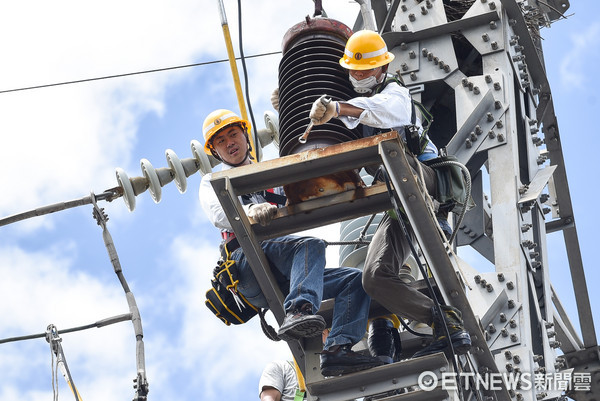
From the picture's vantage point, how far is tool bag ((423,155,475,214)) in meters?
7.84

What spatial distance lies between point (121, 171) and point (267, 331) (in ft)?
9.32

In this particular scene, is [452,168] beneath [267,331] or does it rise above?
above

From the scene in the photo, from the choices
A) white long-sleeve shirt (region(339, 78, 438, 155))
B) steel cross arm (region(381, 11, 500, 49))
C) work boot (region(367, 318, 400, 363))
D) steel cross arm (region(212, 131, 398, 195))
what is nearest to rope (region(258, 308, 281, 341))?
work boot (region(367, 318, 400, 363))

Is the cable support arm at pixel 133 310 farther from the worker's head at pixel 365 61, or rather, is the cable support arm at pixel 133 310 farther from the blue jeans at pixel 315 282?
the worker's head at pixel 365 61

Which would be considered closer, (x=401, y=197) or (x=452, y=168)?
(x=401, y=197)

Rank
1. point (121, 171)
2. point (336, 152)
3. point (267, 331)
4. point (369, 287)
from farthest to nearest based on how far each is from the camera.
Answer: point (121, 171) → point (267, 331) → point (369, 287) → point (336, 152)

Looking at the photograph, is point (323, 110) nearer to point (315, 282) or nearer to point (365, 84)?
point (365, 84)

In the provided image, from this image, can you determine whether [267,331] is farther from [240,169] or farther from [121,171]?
[121,171]

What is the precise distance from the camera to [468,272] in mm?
8367

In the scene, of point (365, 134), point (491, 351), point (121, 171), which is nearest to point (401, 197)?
point (365, 134)

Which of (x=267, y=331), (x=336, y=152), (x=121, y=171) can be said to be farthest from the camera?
(x=121, y=171)

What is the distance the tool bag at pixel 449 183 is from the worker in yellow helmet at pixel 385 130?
6 cm

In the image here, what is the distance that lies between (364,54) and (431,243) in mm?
1451

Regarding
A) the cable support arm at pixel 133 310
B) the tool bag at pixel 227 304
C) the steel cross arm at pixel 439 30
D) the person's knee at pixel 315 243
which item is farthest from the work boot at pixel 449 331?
the steel cross arm at pixel 439 30
